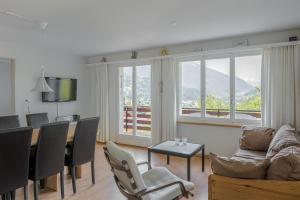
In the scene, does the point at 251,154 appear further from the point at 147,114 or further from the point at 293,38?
the point at 147,114

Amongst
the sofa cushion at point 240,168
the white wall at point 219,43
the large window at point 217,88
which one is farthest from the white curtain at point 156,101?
the sofa cushion at point 240,168

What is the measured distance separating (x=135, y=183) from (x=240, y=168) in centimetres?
86

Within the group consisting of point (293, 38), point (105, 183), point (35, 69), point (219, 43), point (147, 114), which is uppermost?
point (219, 43)

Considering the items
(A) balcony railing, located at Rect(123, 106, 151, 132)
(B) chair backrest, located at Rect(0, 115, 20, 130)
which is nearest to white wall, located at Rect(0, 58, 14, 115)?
(B) chair backrest, located at Rect(0, 115, 20, 130)

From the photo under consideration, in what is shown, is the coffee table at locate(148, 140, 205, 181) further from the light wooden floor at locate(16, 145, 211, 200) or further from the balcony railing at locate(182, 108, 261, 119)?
the balcony railing at locate(182, 108, 261, 119)

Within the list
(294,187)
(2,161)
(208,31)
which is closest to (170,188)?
(294,187)

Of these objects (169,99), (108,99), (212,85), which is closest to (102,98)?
(108,99)

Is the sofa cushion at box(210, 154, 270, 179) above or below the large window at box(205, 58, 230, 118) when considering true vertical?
below

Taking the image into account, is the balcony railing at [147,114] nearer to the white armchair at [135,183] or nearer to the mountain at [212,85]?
the mountain at [212,85]

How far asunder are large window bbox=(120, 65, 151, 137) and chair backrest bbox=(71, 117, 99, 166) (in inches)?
92.7

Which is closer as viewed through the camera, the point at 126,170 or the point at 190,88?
the point at 126,170

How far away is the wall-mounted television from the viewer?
5.14 meters

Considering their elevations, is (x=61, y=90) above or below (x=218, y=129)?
above

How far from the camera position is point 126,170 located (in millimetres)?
1838
